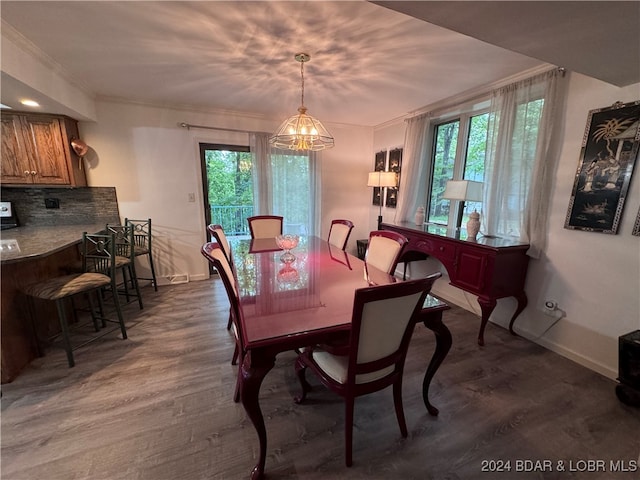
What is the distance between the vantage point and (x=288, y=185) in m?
4.11

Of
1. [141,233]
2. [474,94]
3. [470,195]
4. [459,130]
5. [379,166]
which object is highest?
[474,94]

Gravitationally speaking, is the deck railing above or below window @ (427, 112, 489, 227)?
below

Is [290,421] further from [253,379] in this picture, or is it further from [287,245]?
[287,245]

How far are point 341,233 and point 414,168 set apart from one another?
151 centimetres

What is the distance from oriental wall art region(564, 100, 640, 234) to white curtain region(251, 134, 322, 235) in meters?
3.07

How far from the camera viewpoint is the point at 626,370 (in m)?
1.64

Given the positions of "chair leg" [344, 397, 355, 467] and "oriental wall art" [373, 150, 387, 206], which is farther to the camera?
"oriental wall art" [373, 150, 387, 206]

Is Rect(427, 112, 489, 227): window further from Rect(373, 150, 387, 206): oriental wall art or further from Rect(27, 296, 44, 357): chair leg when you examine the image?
Rect(27, 296, 44, 357): chair leg

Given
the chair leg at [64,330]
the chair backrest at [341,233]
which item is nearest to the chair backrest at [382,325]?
the chair backrest at [341,233]

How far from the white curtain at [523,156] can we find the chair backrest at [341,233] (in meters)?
1.43

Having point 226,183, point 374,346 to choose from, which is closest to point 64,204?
point 226,183

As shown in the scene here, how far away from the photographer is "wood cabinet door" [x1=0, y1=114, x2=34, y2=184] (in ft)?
8.79

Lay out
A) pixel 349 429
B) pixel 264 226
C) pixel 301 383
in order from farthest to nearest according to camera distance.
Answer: pixel 264 226 < pixel 301 383 < pixel 349 429

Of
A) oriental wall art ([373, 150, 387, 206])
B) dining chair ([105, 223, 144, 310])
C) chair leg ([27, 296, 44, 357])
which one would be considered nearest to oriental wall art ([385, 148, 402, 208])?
oriental wall art ([373, 150, 387, 206])
